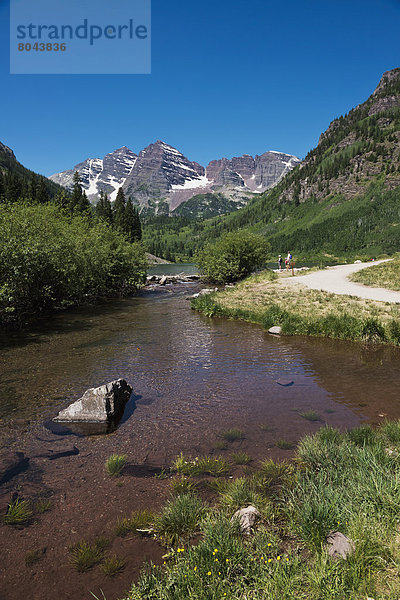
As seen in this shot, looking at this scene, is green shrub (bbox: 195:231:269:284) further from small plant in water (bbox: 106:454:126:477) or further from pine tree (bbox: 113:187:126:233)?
small plant in water (bbox: 106:454:126:477)

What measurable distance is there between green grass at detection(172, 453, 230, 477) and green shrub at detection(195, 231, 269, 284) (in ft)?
139

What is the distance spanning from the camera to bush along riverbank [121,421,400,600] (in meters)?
3.72

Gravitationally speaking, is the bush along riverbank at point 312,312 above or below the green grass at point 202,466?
above

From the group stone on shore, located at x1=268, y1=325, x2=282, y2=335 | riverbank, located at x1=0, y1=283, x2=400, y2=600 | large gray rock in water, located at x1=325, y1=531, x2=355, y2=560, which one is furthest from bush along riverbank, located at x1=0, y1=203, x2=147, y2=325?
large gray rock in water, located at x1=325, y1=531, x2=355, y2=560

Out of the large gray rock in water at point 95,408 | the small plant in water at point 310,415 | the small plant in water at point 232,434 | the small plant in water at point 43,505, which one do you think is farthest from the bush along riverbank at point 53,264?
the small plant in water at point 310,415

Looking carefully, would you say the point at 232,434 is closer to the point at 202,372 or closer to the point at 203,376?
the point at 203,376

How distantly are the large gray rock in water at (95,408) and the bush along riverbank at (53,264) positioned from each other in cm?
1133

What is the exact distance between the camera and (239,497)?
5789 mm

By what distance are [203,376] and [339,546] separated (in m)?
9.33

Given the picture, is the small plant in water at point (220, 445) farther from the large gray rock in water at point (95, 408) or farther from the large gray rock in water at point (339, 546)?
the large gray rock in water at point (339, 546)

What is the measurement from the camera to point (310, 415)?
9.48 m

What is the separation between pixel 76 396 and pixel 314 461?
28.2ft

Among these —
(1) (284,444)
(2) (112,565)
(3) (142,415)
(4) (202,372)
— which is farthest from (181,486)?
(4) (202,372)

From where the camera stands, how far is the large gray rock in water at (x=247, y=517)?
494 centimetres
